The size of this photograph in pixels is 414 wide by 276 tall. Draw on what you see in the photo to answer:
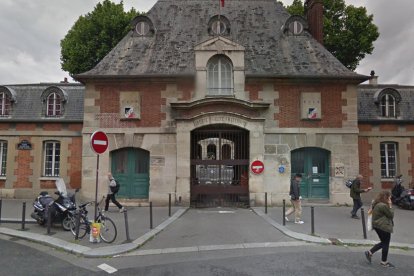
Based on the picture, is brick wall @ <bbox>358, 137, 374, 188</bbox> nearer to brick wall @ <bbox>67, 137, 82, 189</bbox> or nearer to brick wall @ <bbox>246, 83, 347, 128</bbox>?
brick wall @ <bbox>246, 83, 347, 128</bbox>

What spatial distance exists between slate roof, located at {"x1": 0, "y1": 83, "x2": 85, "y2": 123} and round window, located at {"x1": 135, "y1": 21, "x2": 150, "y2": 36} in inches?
170

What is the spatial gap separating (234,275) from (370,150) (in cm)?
1276

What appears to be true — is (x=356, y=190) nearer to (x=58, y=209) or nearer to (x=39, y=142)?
(x=58, y=209)

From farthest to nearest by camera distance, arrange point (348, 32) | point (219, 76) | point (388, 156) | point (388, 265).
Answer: point (348, 32)
point (388, 156)
point (219, 76)
point (388, 265)

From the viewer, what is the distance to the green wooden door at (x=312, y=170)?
14.5m

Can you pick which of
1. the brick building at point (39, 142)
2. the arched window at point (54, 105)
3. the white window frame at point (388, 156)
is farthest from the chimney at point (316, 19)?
the arched window at point (54, 105)

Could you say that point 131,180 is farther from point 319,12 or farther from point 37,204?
point 319,12

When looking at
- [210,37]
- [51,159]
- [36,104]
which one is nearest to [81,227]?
[51,159]

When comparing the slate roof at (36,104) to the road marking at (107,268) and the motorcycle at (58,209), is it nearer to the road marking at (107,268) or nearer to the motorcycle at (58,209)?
the motorcycle at (58,209)

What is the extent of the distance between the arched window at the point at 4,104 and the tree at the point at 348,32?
1977 cm

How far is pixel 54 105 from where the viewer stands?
16312mm

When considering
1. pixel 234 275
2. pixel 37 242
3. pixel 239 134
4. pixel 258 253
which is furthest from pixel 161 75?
pixel 234 275

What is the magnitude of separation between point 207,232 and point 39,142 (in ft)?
36.9

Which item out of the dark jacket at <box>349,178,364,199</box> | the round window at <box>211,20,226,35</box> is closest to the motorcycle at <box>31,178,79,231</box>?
the dark jacket at <box>349,178,364,199</box>
